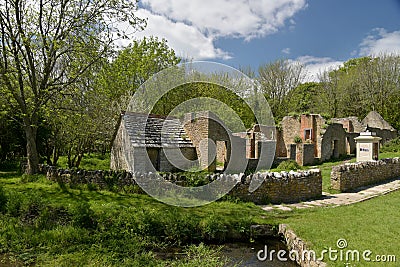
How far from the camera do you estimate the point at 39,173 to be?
13.8 meters

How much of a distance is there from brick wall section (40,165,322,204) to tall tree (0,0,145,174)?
3.65 m

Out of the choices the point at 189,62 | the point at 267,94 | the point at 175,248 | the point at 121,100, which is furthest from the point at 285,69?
the point at 175,248

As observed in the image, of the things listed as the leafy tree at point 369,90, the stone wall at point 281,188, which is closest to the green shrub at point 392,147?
the leafy tree at point 369,90

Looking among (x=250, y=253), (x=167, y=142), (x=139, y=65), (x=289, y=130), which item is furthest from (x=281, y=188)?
(x=139, y=65)

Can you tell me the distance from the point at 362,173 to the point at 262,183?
262 inches

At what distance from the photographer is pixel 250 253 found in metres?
7.54

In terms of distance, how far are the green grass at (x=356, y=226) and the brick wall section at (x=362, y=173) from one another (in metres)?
2.58

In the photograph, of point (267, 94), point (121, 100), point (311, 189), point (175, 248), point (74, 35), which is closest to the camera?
point (175, 248)

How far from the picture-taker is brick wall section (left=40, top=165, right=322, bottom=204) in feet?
36.2

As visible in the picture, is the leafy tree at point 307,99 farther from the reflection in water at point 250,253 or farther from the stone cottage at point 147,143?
the reflection in water at point 250,253

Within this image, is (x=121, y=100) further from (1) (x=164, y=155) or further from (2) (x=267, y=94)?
(2) (x=267, y=94)

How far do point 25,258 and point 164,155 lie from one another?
8.73 meters

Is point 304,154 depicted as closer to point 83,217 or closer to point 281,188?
point 281,188

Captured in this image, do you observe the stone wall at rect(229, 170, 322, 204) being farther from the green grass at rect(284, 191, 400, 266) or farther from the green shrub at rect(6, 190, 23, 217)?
the green shrub at rect(6, 190, 23, 217)
